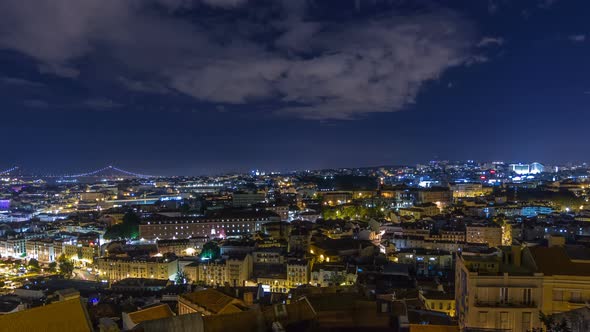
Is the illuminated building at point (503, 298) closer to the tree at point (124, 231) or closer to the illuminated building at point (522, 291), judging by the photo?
the illuminated building at point (522, 291)

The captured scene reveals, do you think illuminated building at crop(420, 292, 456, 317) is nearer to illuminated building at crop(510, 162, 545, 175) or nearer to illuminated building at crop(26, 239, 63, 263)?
illuminated building at crop(26, 239, 63, 263)

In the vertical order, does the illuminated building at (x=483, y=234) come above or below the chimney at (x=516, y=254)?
below

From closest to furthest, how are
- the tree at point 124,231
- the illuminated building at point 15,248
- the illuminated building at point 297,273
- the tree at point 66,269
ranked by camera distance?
the illuminated building at point 297,273 → the tree at point 66,269 → the illuminated building at point 15,248 → the tree at point 124,231

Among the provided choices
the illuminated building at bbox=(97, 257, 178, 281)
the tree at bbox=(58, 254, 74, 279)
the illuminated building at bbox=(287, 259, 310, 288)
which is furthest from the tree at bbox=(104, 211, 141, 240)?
the illuminated building at bbox=(287, 259, 310, 288)

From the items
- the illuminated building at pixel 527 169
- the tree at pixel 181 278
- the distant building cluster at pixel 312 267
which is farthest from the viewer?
the illuminated building at pixel 527 169

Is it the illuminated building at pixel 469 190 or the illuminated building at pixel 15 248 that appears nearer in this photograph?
the illuminated building at pixel 15 248

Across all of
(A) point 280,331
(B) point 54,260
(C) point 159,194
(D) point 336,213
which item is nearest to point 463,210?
(D) point 336,213

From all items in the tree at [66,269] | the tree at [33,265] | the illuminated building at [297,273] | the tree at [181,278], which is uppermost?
the illuminated building at [297,273]

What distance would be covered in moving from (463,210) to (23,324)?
198 ft

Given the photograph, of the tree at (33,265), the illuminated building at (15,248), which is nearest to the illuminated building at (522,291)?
the tree at (33,265)

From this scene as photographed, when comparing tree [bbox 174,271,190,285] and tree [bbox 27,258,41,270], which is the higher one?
tree [bbox 174,271,190,285]

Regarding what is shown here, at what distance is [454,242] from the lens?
39188 millimetres

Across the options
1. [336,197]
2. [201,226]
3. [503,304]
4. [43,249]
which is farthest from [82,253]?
[336,197]

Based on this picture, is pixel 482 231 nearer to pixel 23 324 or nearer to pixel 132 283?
pixel 132 283
